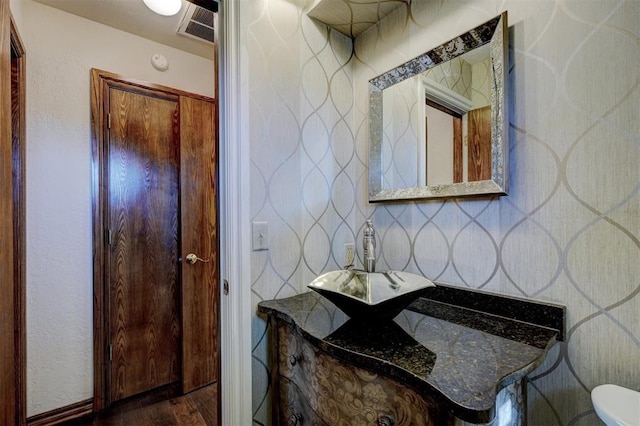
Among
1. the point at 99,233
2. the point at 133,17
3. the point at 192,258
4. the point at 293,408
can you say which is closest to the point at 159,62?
the point at 133,17

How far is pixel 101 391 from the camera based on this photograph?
5.94 feet

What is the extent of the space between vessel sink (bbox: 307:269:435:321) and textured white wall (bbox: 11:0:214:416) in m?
1.64

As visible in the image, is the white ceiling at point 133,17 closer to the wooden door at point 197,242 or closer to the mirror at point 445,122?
the wooden door at point 197,242

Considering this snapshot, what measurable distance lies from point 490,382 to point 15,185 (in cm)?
215

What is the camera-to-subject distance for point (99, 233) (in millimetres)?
1818

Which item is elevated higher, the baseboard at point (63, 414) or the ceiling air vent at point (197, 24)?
the ceiling air vent at point (197, 24)

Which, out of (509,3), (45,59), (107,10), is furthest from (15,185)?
(509,3)

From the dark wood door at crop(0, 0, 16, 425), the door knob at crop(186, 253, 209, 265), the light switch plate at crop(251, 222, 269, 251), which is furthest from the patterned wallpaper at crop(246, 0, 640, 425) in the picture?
the door knob at crop(186, 253, 209, 265)

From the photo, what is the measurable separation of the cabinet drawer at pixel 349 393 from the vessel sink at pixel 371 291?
166 mm

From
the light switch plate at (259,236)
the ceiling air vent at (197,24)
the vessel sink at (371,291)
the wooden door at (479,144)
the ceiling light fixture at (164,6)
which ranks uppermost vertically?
the ceiling air vent at (197,24)

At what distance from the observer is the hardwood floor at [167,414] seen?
1749 mm

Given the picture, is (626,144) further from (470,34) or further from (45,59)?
(45,59)

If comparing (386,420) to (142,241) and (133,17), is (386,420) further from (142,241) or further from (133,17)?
(133,17)

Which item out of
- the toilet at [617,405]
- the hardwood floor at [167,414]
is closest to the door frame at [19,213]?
the hardwood floor at [167,414]
